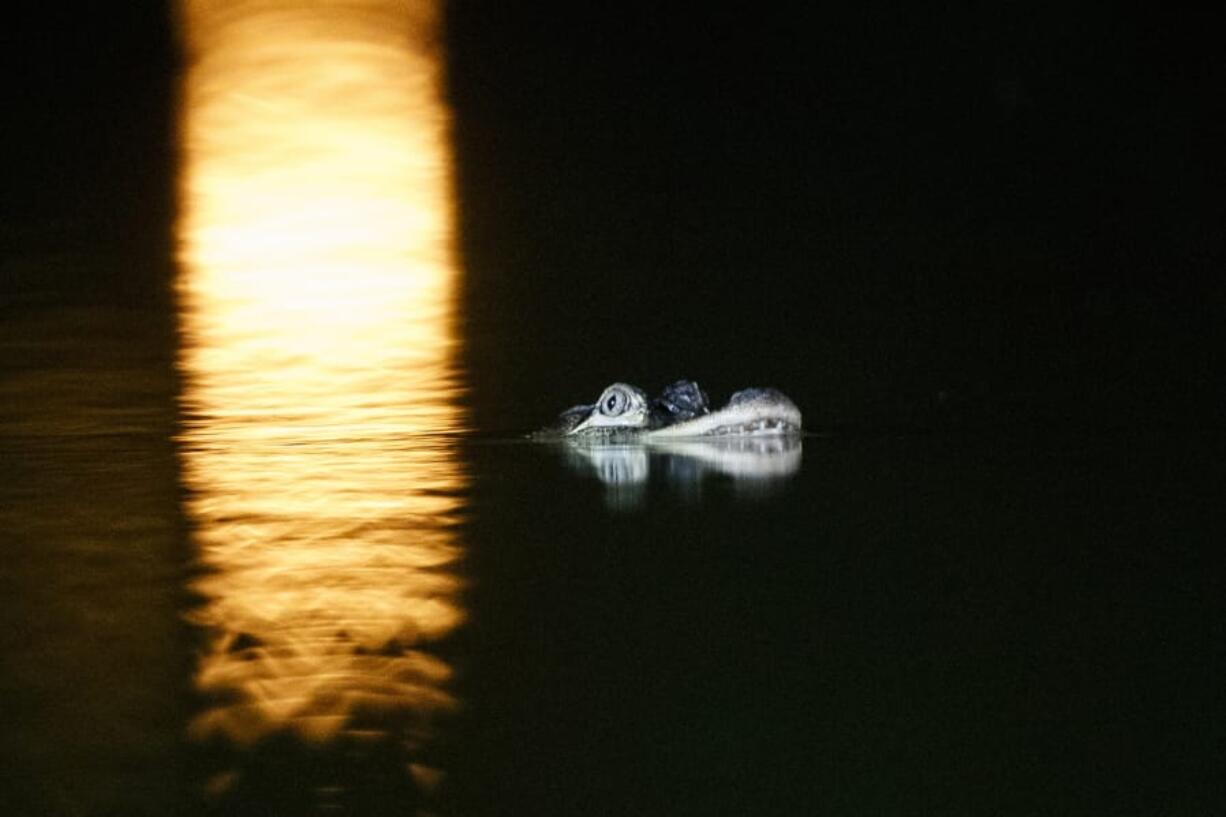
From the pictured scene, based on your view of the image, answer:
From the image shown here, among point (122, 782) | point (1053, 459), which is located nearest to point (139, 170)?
point (1053, 459)

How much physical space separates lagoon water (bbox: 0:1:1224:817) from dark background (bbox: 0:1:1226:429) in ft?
0.23

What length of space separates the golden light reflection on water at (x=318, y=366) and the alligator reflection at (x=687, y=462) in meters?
0.43

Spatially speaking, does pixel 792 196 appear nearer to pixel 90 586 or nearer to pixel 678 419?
pixel 678 419

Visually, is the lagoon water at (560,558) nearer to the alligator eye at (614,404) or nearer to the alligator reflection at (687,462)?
the alligator reflection at (687,462)

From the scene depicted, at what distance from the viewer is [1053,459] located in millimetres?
5238

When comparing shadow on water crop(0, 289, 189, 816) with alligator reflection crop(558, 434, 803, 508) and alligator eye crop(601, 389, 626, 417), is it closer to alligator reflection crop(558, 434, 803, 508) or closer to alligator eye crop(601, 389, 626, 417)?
alligator reflection crop(558, 434, 803, 508)

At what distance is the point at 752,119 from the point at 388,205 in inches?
123

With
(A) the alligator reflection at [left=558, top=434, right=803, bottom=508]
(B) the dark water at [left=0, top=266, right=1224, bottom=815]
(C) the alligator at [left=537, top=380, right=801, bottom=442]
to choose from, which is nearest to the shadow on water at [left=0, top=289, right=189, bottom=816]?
(B) the dark water at [left=0, top=266, right=1224, bottom=815]

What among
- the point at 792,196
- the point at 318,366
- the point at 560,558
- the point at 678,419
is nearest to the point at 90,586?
the point at 560,558

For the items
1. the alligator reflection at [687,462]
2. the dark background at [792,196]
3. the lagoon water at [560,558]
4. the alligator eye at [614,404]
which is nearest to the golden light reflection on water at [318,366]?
the lagoon water at [560,558]

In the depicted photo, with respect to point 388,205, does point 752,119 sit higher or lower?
higher

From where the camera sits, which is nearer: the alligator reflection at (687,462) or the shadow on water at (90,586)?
the shadow on water at (90,586)

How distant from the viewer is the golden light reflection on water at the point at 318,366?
10.4 feet

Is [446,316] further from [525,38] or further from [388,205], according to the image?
[525,38]
